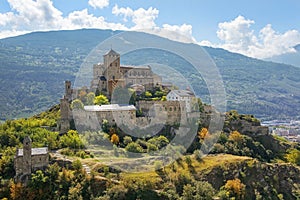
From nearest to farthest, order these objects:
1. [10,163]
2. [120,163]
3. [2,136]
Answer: [10,163] → [120,163] → [2,136]

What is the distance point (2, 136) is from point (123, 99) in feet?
76.1

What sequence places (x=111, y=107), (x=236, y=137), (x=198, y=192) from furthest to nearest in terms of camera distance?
1. (x=236, y=137)
2. (x=111, y=107)
3. (x=198, y=192)

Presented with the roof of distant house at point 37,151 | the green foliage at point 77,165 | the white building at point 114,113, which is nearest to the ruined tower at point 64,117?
the white building at point 114,113

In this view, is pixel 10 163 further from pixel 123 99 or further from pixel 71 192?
pixel 123 99

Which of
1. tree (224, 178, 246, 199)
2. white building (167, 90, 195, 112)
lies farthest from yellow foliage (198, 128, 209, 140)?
tree (224, 178, 246, 199)

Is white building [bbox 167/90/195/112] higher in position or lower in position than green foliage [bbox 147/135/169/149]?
higher

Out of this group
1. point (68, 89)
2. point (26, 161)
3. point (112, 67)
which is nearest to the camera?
point (26, 161)

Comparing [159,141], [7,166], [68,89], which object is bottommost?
[7,166]

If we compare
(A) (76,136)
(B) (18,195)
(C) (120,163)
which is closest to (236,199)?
(C) (120,163)

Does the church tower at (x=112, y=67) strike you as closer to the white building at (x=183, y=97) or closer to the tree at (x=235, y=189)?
the white building at (x=183, y=97)

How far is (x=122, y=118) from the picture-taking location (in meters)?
60.8

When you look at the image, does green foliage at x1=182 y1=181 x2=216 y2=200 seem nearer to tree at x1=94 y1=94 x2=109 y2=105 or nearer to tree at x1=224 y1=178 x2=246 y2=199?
tree at x1=224 y1=178 x2=246 y2=199

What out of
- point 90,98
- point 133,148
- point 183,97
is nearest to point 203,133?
point 183,97

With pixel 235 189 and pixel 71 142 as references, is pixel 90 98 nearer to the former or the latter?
pixel 71 142
